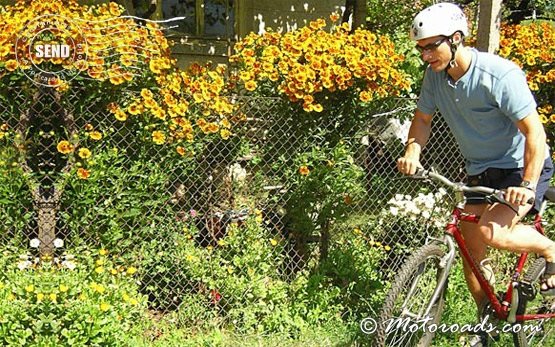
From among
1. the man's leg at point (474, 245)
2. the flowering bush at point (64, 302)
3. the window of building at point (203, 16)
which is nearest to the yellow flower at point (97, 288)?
the flowering bush at point (64, 302)

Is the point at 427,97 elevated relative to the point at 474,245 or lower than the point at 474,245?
elevated

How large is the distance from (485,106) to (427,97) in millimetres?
405

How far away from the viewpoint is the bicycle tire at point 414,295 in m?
3.59

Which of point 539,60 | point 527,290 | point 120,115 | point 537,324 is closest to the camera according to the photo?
Answer: point 527,290

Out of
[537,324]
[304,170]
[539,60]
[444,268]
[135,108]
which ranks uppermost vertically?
[539,60]

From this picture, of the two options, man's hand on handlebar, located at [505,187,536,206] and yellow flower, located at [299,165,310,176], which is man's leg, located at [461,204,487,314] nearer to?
man's hand on handlebar, located at [505,187,536,206]

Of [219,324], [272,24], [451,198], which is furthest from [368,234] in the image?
[272,24]

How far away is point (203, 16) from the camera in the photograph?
27.9ft

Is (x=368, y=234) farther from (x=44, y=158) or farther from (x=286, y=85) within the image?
(x=44, y=158)


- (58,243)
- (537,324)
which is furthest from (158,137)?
(537,324)

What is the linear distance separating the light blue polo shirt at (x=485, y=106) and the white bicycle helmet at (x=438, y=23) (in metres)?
0.21

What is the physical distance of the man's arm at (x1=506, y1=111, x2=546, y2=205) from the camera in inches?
128

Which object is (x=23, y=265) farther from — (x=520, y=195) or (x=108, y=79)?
(x=520, y=195)

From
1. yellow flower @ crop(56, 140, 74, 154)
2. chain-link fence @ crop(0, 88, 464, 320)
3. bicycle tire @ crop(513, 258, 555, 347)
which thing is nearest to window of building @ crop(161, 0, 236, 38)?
chain-link fence @ crop(0, 88, 464, 320)
